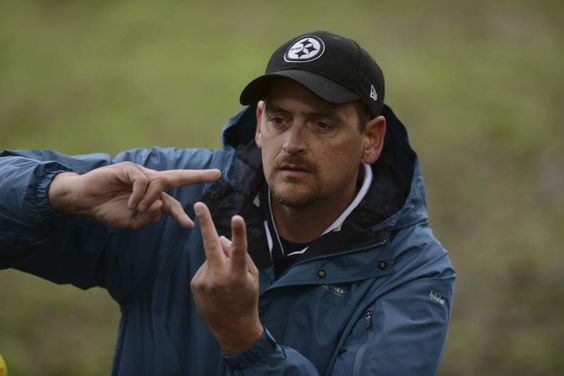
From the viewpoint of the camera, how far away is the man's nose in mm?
3119

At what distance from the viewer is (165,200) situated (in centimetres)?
294

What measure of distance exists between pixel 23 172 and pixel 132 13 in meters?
8.17

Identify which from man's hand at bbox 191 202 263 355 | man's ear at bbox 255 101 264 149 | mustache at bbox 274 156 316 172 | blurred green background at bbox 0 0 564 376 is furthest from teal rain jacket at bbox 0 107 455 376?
blurred green background at bbox 0 0 564 376

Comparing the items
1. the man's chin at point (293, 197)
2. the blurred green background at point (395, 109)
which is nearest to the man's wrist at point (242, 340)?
the man's chin at point (293, 197)

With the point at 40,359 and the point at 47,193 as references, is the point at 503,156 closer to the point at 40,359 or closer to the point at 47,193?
the point at 40,359

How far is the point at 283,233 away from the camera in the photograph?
11.0 feet

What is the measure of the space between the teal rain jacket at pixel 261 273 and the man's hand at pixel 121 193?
6 centimetres

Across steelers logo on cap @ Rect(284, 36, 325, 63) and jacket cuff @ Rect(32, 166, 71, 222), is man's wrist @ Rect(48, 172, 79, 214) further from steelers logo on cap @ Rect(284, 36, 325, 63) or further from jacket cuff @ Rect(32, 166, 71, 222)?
steelers logo on cap @ Rect(284, 36, 325, 63)

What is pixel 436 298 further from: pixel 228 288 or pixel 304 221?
pixel 228 288

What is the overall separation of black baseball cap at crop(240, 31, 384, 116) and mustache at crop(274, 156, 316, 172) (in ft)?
0.73

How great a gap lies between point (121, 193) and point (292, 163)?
58cm

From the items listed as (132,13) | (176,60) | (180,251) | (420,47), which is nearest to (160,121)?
(176,60)

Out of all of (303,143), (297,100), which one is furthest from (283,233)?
(297,100)

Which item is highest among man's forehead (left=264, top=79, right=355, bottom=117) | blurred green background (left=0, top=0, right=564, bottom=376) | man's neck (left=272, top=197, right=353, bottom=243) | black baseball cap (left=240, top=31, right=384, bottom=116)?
black baseball cap (left=240, top=31, right=384, bottom=116)
